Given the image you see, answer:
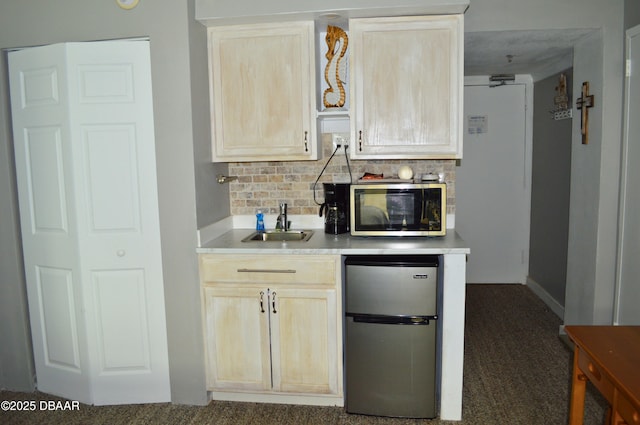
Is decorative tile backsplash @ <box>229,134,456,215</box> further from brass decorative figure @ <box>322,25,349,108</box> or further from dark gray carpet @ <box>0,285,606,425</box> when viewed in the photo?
dark gray carpet @ <box>0,285,606,425</box>

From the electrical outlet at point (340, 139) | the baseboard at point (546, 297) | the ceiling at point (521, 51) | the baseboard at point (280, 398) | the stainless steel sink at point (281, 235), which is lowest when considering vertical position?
the baseboard at point (280, 398)

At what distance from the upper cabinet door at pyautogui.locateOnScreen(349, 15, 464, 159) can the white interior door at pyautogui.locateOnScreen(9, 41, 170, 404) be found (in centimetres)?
119

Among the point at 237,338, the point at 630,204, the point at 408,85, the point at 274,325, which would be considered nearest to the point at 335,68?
the point at 408,85

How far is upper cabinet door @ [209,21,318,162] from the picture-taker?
2678 millimetres

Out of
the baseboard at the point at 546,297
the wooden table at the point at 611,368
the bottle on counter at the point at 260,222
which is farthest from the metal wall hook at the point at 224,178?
the baseboard at the point at 546,297

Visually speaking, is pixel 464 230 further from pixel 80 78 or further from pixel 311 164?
pixel 80 78

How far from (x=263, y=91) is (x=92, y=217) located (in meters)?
1.20

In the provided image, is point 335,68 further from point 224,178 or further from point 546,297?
point 546,297

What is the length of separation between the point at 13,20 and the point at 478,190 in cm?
415

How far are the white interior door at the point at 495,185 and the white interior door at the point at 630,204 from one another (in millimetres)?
2017

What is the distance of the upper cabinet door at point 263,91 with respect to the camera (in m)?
2.68

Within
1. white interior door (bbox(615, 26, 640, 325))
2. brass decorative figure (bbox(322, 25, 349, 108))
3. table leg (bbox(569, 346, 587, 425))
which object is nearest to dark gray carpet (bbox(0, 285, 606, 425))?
white interior door (bbox(615, 26, 640, 325))

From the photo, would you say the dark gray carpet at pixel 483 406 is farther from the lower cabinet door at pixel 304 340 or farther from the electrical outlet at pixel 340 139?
the electrical outlet at pixel 340 139

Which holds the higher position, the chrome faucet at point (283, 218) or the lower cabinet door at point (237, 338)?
the chrome faucet at point (283, 218)
